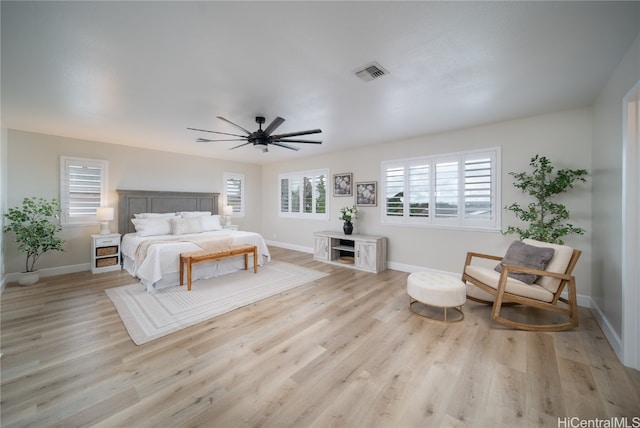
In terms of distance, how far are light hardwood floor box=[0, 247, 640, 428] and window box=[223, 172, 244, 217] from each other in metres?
4.42

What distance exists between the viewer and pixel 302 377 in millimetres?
1914

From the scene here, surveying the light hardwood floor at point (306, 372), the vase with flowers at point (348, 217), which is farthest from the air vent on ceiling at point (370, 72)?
the vase with flowers at point (348, 217)

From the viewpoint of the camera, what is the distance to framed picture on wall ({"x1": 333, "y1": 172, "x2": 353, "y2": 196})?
5766 mm

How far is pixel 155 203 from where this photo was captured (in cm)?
570

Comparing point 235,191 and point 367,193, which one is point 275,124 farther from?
point 235,191

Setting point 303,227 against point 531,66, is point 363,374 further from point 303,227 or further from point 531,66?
point 303,227

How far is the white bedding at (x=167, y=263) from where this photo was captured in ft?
12.2

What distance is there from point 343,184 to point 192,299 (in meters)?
3.92

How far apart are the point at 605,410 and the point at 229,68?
394 centimetres

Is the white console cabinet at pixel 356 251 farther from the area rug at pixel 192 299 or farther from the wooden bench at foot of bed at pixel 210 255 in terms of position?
the wooden bench at foot of bed at pixel 210 255

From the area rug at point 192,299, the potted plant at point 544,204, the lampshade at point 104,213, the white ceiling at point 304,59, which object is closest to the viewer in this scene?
the white ceiling at point 304,59

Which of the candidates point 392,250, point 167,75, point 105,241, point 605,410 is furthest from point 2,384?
point 392,250

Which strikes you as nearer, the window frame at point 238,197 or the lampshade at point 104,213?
the lampshade at point 104,213

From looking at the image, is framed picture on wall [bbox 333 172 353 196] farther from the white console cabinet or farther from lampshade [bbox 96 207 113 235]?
lampshade [bbox 96 207 113 235]
